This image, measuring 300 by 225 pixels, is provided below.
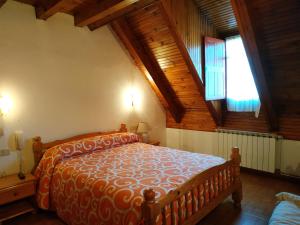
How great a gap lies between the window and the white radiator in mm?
457

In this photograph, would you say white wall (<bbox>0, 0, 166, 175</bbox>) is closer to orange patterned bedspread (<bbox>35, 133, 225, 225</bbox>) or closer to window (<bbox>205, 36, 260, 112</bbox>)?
orange patterned bedspread (<bbox>35, 133, 225, 225</bbox>)

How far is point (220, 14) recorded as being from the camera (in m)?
3.58

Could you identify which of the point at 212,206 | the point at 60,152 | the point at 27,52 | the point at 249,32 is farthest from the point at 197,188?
the point at 27,52

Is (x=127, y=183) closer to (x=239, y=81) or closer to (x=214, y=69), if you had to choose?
(x=214, y=69)

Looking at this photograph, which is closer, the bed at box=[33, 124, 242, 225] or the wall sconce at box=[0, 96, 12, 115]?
the bed at box=[33, 124, 242, 225]

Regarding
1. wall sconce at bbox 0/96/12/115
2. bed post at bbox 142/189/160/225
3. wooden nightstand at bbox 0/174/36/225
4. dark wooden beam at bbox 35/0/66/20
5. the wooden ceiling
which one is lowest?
wooden nightstand at bbox 0/174/36/225

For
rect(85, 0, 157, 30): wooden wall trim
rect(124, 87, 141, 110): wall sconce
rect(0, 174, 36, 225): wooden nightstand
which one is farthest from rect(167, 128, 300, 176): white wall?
rect(0, 174, 36, 225): wooden nightstand

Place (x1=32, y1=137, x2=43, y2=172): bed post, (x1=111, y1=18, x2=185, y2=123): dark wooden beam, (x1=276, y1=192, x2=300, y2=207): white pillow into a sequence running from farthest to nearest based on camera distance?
1. (x1=111, y1=18, x2=185, y2=123): dark wooden beam
2. (x1=32, y1=137, x2=43, y2=172): bed post
3. (x1=276, y1=192, x2=300, y2=207): white pillow

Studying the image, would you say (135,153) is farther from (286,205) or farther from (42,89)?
(286,205)

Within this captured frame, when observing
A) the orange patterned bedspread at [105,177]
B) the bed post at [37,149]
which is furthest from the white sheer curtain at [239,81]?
the bed post at [37,149]

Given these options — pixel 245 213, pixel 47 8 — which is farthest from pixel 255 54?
pixel 47 8

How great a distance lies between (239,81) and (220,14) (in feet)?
3.92

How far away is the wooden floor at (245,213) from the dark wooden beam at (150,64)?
2132mm

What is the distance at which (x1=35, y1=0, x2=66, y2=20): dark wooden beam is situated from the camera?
8.73ft
